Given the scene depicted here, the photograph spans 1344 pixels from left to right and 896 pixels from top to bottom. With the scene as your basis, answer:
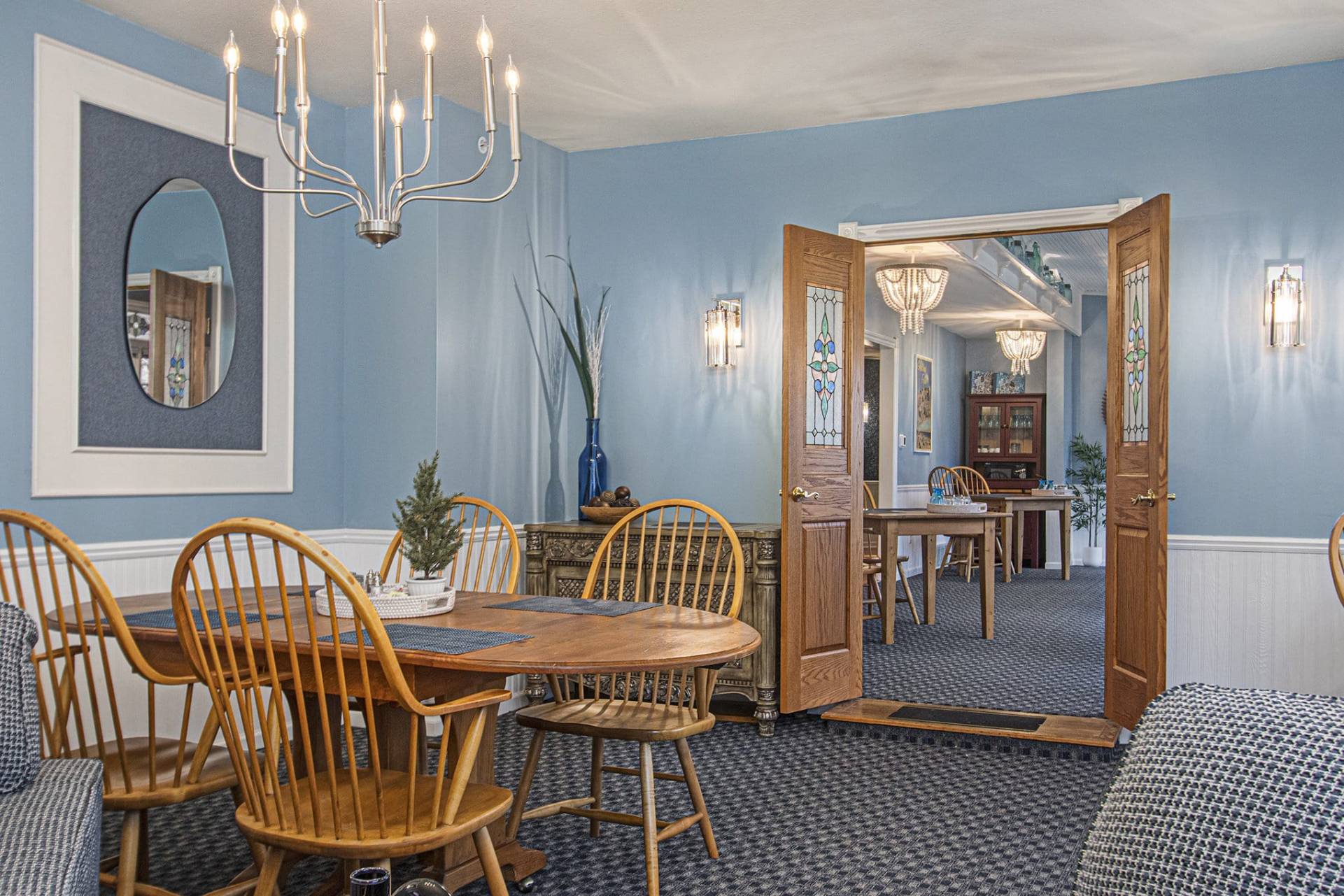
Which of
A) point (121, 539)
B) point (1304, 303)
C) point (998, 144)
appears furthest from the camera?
point (998, 144)

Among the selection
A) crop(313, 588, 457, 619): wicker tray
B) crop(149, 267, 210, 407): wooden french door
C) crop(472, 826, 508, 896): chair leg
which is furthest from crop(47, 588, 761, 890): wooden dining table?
crop(149, 267, 210, 407): wooden french door

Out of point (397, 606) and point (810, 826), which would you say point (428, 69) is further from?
point (810, 826)

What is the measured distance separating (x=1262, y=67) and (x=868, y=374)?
5.99 metres

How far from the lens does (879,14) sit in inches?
144

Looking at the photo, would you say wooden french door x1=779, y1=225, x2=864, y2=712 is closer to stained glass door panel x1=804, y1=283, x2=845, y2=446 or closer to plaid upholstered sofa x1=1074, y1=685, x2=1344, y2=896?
stained glass door panel x1=804, y1=283, x2=845, y2=446

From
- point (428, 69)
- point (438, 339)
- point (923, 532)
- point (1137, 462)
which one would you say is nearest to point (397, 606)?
point (428, 69)

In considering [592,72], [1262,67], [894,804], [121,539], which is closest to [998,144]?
[1262,67]

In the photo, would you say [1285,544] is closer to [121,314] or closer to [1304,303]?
[1304,303]

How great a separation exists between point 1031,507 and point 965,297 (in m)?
2.00

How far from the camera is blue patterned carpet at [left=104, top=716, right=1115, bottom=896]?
2816mm

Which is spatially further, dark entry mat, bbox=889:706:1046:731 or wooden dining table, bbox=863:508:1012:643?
wooden dining table, bbox=863:508:1012:643

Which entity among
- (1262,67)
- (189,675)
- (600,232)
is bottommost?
(189,675)

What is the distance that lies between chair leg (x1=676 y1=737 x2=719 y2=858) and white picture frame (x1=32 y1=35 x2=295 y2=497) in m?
2.21

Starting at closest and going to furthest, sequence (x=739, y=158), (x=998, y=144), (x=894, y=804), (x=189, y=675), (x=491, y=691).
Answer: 1. (x=491, y=691)
2. (x=189, y=675)
3. (x=894, y=804)
4. (x=998, y=144)
5. (x=739, y=158)
